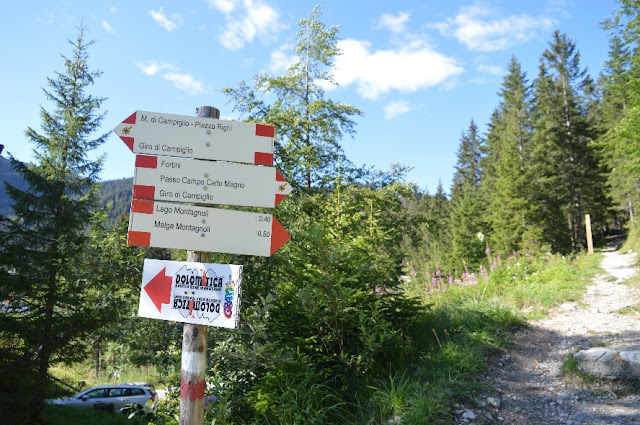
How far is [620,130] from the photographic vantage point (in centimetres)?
1164

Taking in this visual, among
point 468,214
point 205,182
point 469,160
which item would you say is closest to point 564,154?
point 468,214

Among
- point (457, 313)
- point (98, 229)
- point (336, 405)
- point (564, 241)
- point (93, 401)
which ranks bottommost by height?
point (93, 401)

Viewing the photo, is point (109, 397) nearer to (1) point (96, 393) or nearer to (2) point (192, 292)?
(1) point (96, 393)

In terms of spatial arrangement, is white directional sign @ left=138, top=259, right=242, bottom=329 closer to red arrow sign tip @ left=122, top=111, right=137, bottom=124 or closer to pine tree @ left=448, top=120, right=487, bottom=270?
red arrow sign tip @ left=122, top=111, right=137, bottom=124

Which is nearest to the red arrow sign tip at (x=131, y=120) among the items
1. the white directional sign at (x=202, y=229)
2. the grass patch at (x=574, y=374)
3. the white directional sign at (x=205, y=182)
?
the white directional sign at (x=205, y=182)

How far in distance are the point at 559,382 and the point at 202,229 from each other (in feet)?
14.8

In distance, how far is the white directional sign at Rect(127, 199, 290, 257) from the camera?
2674 millimetres

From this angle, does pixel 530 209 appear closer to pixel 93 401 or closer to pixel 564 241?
pixel 564 241

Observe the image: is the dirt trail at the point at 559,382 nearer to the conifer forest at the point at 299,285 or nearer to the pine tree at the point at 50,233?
the conifer forest at the point at 299,285

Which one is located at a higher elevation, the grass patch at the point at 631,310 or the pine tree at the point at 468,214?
the pine tree at the point at 468,214

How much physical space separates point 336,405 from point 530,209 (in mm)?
24956

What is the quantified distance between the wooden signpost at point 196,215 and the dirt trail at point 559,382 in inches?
103

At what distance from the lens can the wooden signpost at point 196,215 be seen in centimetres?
259

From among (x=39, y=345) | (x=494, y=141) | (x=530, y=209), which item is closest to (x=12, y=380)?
(x=39, y=345)
